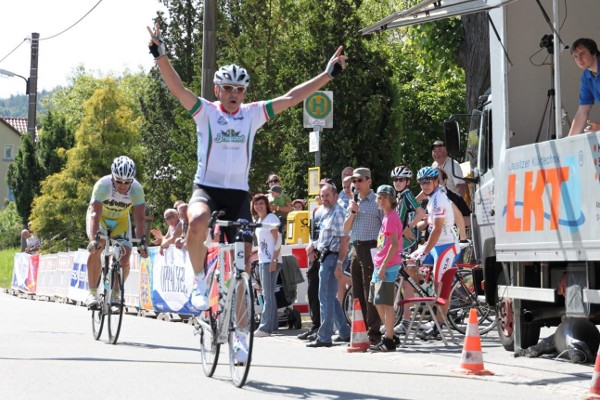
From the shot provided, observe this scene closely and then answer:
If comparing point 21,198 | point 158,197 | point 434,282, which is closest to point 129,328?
point 434,282

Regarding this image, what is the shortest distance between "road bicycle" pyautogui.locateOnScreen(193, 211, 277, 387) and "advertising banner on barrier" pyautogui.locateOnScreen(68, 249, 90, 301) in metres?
17.5

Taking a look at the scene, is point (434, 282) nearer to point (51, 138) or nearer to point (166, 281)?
point (166, 281)

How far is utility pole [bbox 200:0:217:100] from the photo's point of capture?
72.5ft

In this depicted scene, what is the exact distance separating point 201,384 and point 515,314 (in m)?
4.29

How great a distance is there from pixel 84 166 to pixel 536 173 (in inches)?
1984

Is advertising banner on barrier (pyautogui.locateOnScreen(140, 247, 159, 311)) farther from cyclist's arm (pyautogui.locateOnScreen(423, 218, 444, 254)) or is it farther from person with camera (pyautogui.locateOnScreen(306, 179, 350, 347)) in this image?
cyclist's arm (pyautogui.locateOnScreen(423, 218, 444, 254))

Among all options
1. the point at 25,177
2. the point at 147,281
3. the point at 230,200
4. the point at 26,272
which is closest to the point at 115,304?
the point at 230,200

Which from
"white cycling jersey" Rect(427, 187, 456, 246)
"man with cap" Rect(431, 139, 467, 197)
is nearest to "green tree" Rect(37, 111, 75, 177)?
"man with cap" Rect(431, 139, 467, 197)

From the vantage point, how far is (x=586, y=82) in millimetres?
11648

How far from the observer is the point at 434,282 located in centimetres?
1521

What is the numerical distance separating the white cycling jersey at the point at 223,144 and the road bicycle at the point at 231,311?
359mm

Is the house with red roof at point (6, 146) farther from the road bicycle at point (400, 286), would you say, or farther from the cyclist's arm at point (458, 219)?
the cyclist's arm at point (458, 219)

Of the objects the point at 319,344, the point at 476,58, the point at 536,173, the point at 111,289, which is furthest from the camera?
the point at 476,58

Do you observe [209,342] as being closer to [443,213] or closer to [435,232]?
[435,232]
